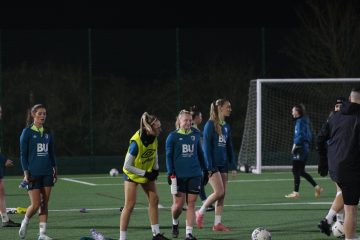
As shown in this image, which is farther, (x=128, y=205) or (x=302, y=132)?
(x=302, y=132)

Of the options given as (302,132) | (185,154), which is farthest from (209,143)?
(302,132)

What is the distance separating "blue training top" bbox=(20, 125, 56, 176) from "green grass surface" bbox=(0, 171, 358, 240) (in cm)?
104

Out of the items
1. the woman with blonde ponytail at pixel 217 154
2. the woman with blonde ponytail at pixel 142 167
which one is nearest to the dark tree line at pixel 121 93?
the woman with blonde ponytail at pixel 217 154

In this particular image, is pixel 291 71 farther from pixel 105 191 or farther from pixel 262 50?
pixel 105 191

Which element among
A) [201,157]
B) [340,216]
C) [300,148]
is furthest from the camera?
[300,148]

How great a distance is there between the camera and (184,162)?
40.4 feet

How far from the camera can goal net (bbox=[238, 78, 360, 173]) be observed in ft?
85.2

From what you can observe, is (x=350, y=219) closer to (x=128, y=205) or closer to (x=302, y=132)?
(x=128, y=205)

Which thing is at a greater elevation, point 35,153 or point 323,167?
point 35,153

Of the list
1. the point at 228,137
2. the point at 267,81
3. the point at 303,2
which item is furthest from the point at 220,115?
the point at 303,2

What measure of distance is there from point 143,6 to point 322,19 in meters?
10.0

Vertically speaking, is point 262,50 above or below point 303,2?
below

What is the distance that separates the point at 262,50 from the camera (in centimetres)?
2809

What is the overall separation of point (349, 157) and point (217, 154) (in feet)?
11.8
